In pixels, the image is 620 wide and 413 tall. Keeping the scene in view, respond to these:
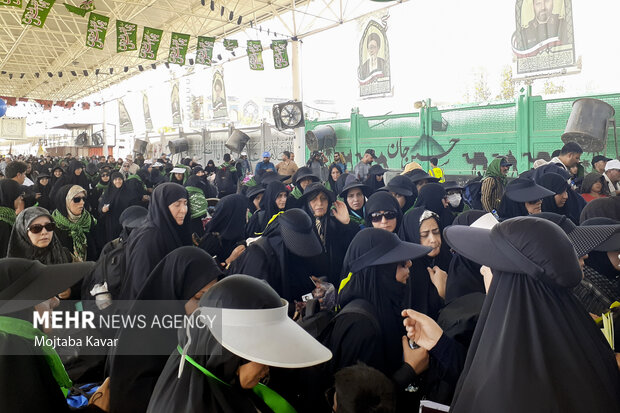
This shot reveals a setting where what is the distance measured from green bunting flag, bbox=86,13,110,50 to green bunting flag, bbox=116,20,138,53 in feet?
1.07

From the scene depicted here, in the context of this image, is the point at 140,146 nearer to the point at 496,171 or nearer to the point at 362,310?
the point at 496,171

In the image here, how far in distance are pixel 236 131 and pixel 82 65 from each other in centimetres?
1405

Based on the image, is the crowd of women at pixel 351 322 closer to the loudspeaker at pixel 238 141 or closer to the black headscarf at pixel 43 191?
the black headscarf at pixel 43 191

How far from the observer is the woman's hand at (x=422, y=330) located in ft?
6.05

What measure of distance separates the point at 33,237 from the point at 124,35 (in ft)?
27.8

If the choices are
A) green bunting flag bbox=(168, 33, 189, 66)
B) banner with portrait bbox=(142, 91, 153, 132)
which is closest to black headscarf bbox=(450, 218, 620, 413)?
green bunting flag bbox=(168, 33, 189, 66)

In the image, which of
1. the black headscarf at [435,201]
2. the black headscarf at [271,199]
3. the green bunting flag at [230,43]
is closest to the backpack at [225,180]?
the black headscarf at [271,199]

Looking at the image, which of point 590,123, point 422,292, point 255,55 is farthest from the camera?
point 255,55

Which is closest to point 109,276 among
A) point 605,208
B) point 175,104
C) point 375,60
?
point 605,208

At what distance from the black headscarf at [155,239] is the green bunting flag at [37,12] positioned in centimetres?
639

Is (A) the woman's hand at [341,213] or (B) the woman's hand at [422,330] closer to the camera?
(B) the woman's hand at [422,330]

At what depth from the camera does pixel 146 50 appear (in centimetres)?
1134

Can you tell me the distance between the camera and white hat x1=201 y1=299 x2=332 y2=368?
127 centimetres

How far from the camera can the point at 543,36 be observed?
31.6 feet
